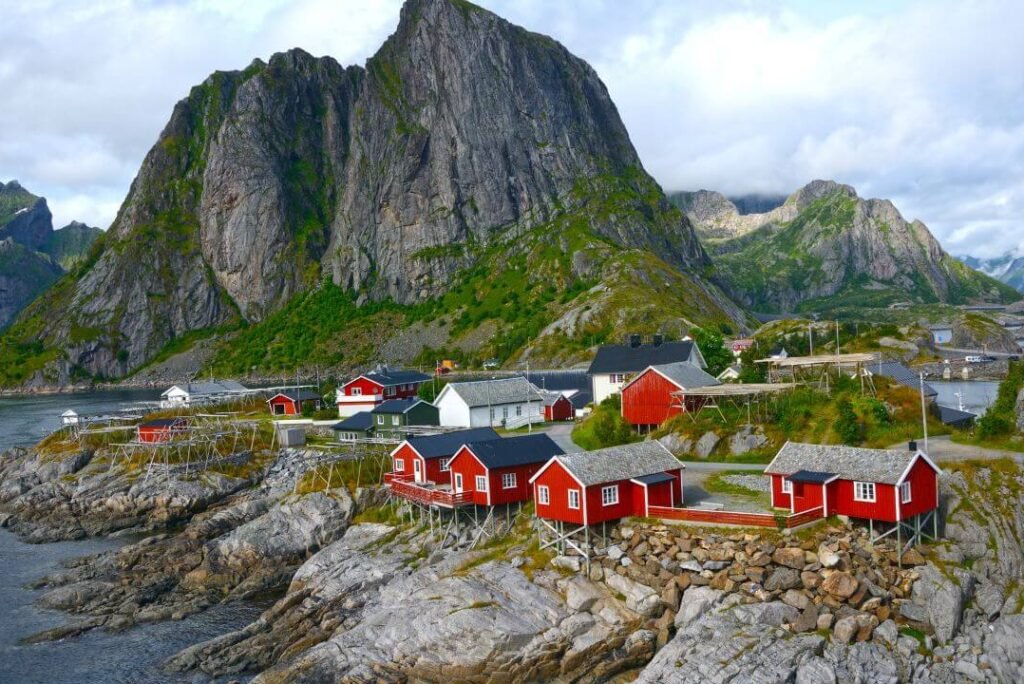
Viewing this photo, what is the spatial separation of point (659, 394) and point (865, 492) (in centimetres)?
2354

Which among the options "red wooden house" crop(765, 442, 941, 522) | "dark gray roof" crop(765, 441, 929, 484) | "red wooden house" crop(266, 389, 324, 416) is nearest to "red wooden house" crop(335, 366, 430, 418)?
"red wooden house" crop(266, 389, 324, 416)

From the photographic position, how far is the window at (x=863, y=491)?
107ft

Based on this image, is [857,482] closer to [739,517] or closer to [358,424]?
[739,517]

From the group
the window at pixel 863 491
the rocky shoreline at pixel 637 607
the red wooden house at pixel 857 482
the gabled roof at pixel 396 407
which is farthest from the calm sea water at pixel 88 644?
the window at pixel 863 491

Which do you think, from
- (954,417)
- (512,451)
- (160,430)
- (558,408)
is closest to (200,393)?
(160,430)

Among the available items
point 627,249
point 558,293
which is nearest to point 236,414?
point 558,293

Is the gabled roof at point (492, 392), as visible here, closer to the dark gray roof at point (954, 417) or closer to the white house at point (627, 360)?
the white house at point (627, 360)

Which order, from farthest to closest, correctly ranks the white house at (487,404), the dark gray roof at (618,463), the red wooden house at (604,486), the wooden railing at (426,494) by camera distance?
the white house at (487,404) → the wooden railing at (426,494) → the dark gray roof at (618,463) → the red wooden house at (604,486)

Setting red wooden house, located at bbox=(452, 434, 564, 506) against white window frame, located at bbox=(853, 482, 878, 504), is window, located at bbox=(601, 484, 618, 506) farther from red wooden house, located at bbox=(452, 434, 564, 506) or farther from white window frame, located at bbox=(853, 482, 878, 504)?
white window frame, located at bbox=(853, 482, 878, 504)

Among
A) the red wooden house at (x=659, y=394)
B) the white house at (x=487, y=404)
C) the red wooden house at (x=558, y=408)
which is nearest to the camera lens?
the red wooden house at (x=659, y=394)

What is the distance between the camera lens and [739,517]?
3406 cm

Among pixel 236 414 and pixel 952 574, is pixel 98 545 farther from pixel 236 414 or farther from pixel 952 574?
pixel 952 574

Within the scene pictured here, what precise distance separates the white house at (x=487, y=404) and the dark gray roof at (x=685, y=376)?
14.4 m

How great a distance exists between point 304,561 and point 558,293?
128774 millimetres
